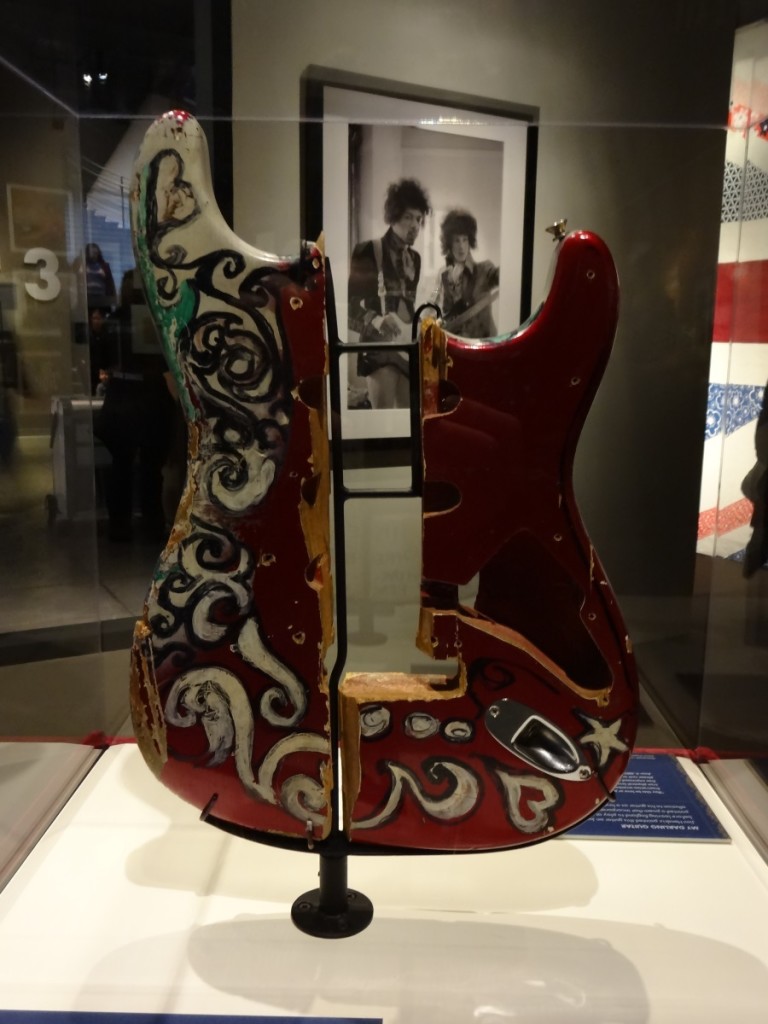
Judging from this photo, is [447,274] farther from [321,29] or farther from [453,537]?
[453,537]

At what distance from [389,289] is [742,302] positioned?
631 millimetres

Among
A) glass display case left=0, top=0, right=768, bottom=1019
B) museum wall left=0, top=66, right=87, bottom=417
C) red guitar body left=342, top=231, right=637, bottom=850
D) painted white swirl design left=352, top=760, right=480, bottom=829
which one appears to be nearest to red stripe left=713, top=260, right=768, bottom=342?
glass display case left=0, top=0, right=768, bottom=1019

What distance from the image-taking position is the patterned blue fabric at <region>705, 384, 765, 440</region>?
1.50 m

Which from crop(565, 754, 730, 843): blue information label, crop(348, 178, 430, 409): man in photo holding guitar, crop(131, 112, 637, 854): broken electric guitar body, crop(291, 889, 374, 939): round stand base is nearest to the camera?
crop(131, 112, 637, 854): broken electric guitar body

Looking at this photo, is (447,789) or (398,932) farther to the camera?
(398,932)

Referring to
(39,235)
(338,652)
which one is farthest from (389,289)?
(338,652)

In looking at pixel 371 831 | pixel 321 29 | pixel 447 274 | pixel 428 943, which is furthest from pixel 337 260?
pixel 428 943

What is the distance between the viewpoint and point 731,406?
1559 millimetres

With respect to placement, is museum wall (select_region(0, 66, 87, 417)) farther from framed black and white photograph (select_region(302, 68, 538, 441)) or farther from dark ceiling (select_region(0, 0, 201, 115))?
framed black and white photograph (select_region(302, 68, 538, 441))

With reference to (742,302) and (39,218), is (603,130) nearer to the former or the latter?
(742,302)

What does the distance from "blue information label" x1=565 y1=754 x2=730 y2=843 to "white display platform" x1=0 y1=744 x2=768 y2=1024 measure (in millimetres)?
24

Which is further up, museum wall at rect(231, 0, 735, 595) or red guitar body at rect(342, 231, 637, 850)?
museum wall at rect(231, 0, 735, 595)

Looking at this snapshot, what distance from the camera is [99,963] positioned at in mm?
1081

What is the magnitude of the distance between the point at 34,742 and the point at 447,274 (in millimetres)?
1102
